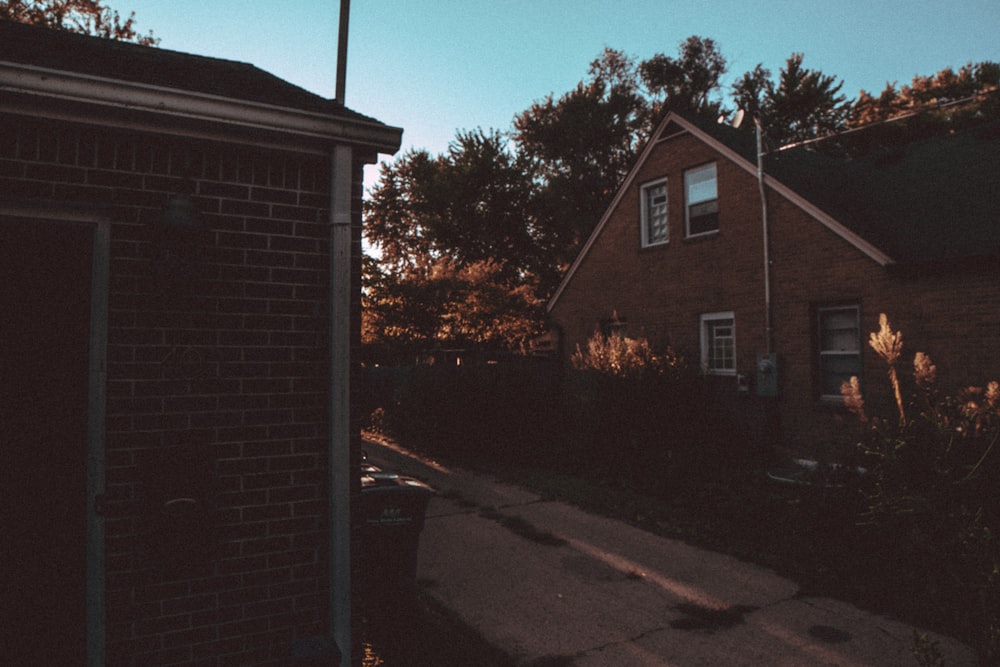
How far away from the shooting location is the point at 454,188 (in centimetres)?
3020

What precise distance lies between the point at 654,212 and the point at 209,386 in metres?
12.9

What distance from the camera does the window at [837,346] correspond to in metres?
10.9

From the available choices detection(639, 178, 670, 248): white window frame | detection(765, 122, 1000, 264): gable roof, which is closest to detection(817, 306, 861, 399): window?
detection(765, 122, 1000, 264): gable roof

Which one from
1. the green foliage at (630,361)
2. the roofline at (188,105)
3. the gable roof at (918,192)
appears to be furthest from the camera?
the gable roof at (918,192)

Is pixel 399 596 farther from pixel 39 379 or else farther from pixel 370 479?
pixel 39 379

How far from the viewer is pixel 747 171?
12.6 metres

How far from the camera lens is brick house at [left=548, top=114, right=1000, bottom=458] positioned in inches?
376

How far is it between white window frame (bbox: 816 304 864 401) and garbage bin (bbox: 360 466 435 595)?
900cm

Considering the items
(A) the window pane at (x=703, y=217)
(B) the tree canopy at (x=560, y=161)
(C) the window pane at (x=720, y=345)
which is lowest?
(C) the window pane at (x=720, y=345)

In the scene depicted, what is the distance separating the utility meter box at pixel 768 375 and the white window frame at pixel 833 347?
2.44 feet

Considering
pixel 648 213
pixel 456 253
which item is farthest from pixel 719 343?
pixel 456 253

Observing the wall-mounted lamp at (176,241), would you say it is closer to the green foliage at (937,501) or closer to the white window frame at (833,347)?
the green foliage at (937,501)

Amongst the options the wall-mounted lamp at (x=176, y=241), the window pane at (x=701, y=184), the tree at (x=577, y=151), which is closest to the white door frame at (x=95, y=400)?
the wall-mounted lamp at (x=176, y=241)

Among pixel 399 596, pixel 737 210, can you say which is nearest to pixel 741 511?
pixel 399 596
